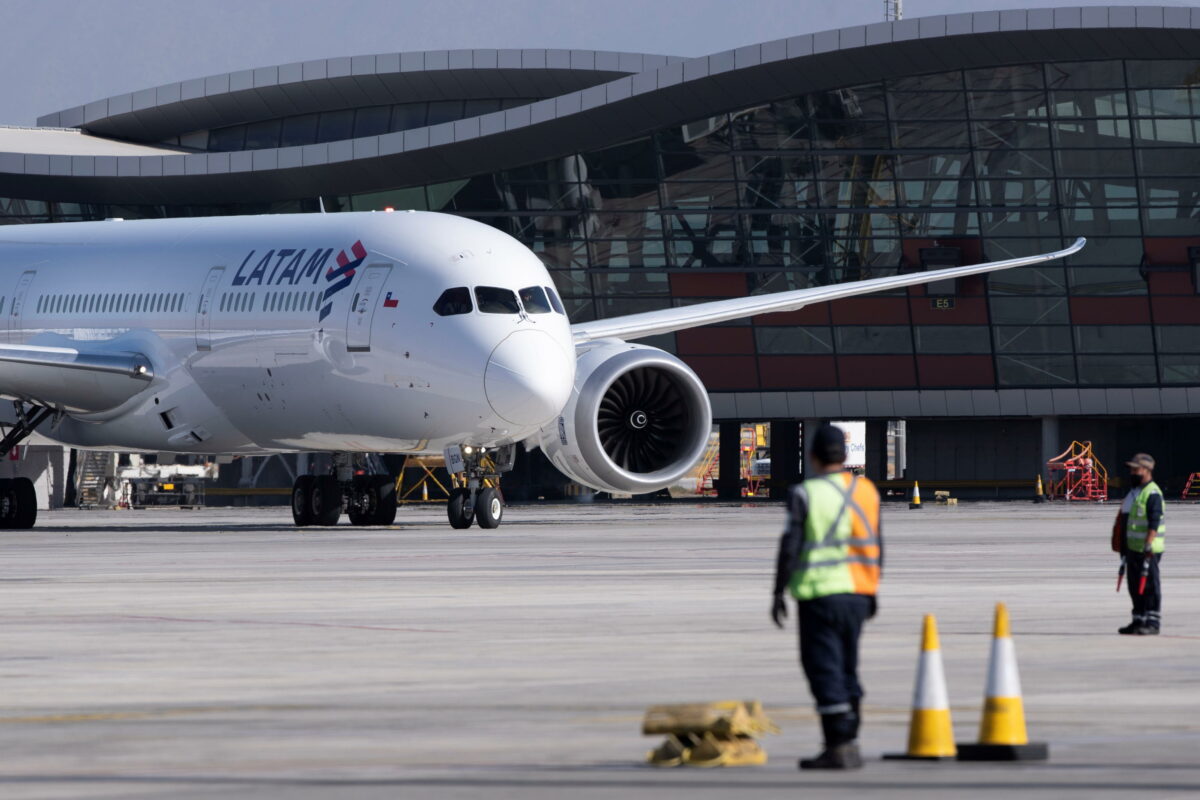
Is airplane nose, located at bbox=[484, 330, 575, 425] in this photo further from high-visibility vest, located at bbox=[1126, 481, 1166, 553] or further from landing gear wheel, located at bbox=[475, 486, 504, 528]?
high-visibility vest, located at bbox=[1126, 481, 1166, 553]

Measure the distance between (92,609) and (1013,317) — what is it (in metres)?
44.2

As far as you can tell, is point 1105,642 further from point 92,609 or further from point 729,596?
point 92,609

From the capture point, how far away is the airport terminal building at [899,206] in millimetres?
57906

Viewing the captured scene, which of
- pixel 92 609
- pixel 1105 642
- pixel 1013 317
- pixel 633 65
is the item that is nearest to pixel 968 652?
pixel 1105 642

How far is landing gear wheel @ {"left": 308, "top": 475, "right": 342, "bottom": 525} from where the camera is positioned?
3322 cm

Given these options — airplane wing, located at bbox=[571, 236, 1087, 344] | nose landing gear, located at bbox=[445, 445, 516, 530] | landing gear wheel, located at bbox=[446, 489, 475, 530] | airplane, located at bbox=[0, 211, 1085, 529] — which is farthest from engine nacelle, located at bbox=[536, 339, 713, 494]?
airplane wing, located at bbox=[571, 236, 1087, 344]

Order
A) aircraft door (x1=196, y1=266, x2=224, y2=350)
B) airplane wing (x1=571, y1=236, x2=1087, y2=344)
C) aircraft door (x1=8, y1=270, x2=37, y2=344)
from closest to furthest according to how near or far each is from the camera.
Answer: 1. aircraft door (x1=196, y1=266, x2=224, y2=350)
2. aircraft door (x1=8, y1=270, x2=37, y2=344)
3. airplane wing (x1=571, y1=236, x2=1087, y2=344)

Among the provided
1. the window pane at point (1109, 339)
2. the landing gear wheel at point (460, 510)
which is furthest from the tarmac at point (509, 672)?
the window pane at point (1109, 339)

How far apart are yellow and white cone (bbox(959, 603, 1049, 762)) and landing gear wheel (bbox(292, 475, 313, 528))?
24.9 m

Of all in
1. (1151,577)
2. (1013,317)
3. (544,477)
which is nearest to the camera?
(1151,577)

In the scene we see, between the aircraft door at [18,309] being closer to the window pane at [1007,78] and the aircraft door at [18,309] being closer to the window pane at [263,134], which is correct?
the window pane at [1007,78]

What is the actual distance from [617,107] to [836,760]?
50.0 m

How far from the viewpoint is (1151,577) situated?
14859 millimetres

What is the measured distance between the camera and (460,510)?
3103 cm
